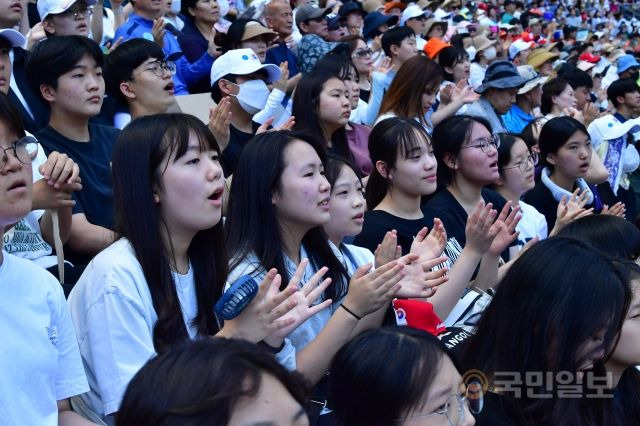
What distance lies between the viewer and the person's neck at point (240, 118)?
17.3ft

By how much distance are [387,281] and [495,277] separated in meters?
1.41

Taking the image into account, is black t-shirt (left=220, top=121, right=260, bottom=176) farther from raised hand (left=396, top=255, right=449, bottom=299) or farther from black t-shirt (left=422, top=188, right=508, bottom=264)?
raised hand (left=396, top=255, right=449, bottom=299)

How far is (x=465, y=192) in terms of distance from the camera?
15.2ft

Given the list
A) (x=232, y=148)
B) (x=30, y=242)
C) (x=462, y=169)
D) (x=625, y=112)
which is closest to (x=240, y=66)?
(x=232, y=148)

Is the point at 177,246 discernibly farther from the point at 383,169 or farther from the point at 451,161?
the point at 451,161

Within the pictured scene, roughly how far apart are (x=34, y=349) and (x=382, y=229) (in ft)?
7.21

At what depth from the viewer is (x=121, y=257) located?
2.36m

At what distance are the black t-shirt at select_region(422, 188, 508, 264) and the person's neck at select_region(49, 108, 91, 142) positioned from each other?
163 cm

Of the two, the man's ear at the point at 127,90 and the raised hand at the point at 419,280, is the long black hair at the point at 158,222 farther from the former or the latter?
the man's ear at the point at 127,90

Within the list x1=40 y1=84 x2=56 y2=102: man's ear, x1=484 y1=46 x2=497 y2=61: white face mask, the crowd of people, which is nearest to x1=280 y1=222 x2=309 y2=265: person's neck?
the crowd of people

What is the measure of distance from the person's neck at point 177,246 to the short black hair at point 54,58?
5.54ft

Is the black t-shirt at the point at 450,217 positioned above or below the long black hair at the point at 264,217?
below

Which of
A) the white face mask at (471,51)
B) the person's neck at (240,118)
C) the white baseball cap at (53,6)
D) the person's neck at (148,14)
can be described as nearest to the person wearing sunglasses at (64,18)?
the white baseball cap at (53,6)

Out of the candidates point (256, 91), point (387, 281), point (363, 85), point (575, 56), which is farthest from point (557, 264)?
Result: point (575, 56)
